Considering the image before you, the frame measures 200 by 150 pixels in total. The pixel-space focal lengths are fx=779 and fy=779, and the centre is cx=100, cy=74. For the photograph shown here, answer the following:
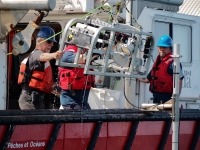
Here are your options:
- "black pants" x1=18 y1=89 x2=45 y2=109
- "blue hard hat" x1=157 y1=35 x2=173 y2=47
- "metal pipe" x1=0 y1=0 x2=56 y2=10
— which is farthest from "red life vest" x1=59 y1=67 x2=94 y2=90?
"metal pipe" x1=0 y1=0 x2=56 y2=10

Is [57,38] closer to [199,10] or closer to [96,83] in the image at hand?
[96,83]

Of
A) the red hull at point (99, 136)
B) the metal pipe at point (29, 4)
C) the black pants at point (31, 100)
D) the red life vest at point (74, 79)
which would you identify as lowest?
the red hull at point (99, 136)

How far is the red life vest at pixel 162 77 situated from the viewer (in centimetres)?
952

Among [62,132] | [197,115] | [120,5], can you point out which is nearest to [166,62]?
[120,5]

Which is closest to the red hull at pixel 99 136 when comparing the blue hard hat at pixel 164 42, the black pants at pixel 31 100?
the black pants at pixel 31 100

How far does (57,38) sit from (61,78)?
172 centimetres

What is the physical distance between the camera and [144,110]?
7801 mm

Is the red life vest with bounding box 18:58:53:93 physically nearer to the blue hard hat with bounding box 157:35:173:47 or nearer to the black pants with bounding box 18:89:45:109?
the black pants with bounding box 18:89:45:109

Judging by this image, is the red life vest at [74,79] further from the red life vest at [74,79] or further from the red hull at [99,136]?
the red hull at [99,136]

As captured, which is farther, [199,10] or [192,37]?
[199,10]

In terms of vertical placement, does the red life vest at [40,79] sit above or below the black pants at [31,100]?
above

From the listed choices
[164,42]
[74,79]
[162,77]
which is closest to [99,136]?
[74,79]

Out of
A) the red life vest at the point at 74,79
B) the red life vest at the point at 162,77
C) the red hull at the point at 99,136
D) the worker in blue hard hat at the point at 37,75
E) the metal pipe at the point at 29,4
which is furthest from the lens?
the red life vest at the point at 162,77

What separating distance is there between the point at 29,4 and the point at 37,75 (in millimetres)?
2304
